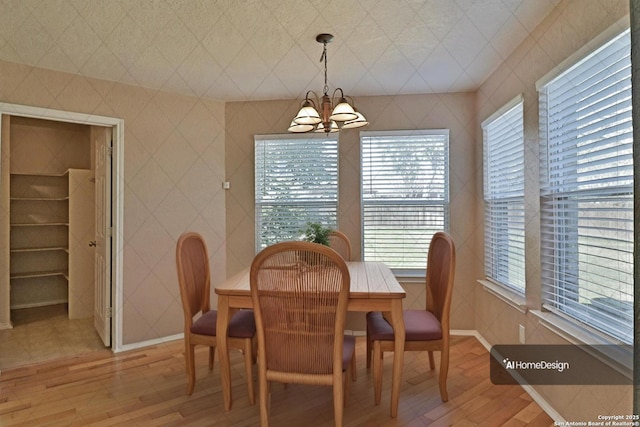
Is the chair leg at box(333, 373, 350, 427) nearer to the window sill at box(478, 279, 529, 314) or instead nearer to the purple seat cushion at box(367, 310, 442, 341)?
the purple seat cushion at box(367, 310, 442, 341)

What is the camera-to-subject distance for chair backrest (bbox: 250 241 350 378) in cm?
162

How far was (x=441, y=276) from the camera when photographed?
7.24 feet

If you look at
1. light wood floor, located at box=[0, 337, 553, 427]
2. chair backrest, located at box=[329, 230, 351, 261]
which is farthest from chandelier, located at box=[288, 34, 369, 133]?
light wood floor, located at box=[0, 337, 553, 427]

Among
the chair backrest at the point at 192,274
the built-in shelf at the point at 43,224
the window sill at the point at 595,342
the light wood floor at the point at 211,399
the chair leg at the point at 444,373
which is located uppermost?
the built-in shelf at the point at 43,224

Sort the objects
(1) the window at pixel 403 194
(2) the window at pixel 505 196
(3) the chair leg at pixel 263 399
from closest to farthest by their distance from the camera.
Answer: (3) the chair leg at pixel 263 399 < (2) the window at pixel 505 196 < (1) the window at pixel 403 194

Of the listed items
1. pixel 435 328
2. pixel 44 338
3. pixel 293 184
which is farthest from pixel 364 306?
pixel 44 338

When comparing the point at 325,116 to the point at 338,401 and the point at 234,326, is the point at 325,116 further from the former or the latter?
the point at 338,401

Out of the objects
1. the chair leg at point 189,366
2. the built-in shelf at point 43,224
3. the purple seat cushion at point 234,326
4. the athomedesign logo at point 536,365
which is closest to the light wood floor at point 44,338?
the built-in shelf at point 43,224

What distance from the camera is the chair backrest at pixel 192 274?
220 centimetres

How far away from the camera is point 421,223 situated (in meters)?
3.38

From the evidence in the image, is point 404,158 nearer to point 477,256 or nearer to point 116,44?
point 477,256

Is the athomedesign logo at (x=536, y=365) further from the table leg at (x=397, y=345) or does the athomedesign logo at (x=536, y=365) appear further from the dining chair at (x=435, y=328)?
the table leg at (x=397, y=345)

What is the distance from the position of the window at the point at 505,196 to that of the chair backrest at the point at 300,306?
1546mm

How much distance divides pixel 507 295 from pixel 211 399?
216cm
